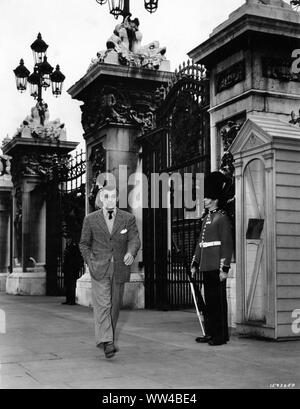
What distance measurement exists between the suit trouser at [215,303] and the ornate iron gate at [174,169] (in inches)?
118

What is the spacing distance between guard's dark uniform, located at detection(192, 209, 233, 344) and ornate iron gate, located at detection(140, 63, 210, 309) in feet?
8.96

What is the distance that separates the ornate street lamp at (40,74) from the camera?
17.5m

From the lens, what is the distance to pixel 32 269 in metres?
19.6

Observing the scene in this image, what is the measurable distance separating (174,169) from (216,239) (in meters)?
4.18

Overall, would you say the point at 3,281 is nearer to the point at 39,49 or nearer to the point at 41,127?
the point at 41,127

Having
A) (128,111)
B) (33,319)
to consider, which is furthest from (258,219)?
(128,111)

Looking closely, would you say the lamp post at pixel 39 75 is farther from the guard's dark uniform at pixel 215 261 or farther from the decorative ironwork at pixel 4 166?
the guard's dark uniform at pixel 215 261

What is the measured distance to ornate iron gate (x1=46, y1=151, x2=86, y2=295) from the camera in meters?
18.0

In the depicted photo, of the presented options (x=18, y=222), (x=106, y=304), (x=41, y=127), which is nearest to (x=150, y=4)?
(x=106, y=304)

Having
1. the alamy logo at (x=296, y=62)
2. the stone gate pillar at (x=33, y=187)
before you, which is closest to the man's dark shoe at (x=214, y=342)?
the alamy logo at (x=296, y=62)

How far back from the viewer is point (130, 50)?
14398mm

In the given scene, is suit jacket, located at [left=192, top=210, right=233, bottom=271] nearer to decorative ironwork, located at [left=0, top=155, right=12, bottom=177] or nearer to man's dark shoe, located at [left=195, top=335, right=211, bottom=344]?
man's dark shoe, located at [left=195, top=335, right=211, bottom=344]

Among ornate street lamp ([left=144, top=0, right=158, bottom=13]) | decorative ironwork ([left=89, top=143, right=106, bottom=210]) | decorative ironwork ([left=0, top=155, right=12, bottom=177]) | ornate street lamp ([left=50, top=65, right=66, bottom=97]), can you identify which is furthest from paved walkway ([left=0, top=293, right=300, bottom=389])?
decorative ironwork ([left=0, top=155, right=12, bottom=177])
